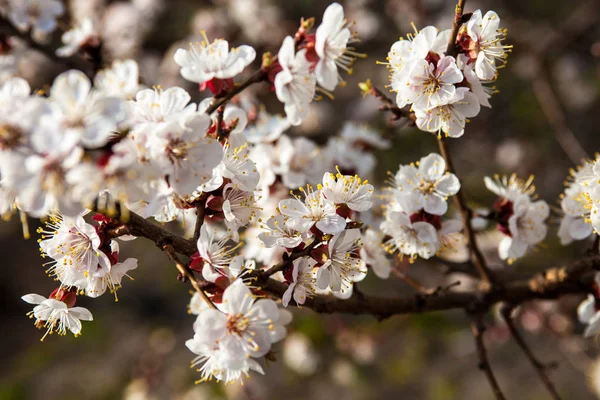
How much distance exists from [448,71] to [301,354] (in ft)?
9.94

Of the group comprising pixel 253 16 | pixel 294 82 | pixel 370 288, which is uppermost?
pixel 294 82

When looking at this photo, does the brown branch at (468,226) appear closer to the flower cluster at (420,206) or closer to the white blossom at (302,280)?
the flower cluster at (420,206)

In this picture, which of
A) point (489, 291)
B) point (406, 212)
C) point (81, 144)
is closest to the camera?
point (81, 144)

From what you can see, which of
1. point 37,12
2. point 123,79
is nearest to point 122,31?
point 37,12

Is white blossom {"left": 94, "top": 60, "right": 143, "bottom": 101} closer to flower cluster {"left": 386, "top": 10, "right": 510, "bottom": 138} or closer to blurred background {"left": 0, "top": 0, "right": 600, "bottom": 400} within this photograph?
flower cluster {"left": 386, "top": 10, "right": 510, "bottom": 138}

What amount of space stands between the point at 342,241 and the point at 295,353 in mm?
2863

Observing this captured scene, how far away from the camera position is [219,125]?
119 cm

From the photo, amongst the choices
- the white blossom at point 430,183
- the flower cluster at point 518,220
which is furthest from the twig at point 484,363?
the white blossom at point 430,183

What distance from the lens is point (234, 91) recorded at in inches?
43.5

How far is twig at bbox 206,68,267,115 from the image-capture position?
3.53 ft

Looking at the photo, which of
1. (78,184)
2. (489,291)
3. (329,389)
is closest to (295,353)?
(329,389)

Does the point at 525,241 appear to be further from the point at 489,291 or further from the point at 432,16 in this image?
the point at 432,16

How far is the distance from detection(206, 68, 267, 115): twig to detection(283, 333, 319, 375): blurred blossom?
2.95m

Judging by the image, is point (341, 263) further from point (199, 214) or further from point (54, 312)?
point (54, 312)
